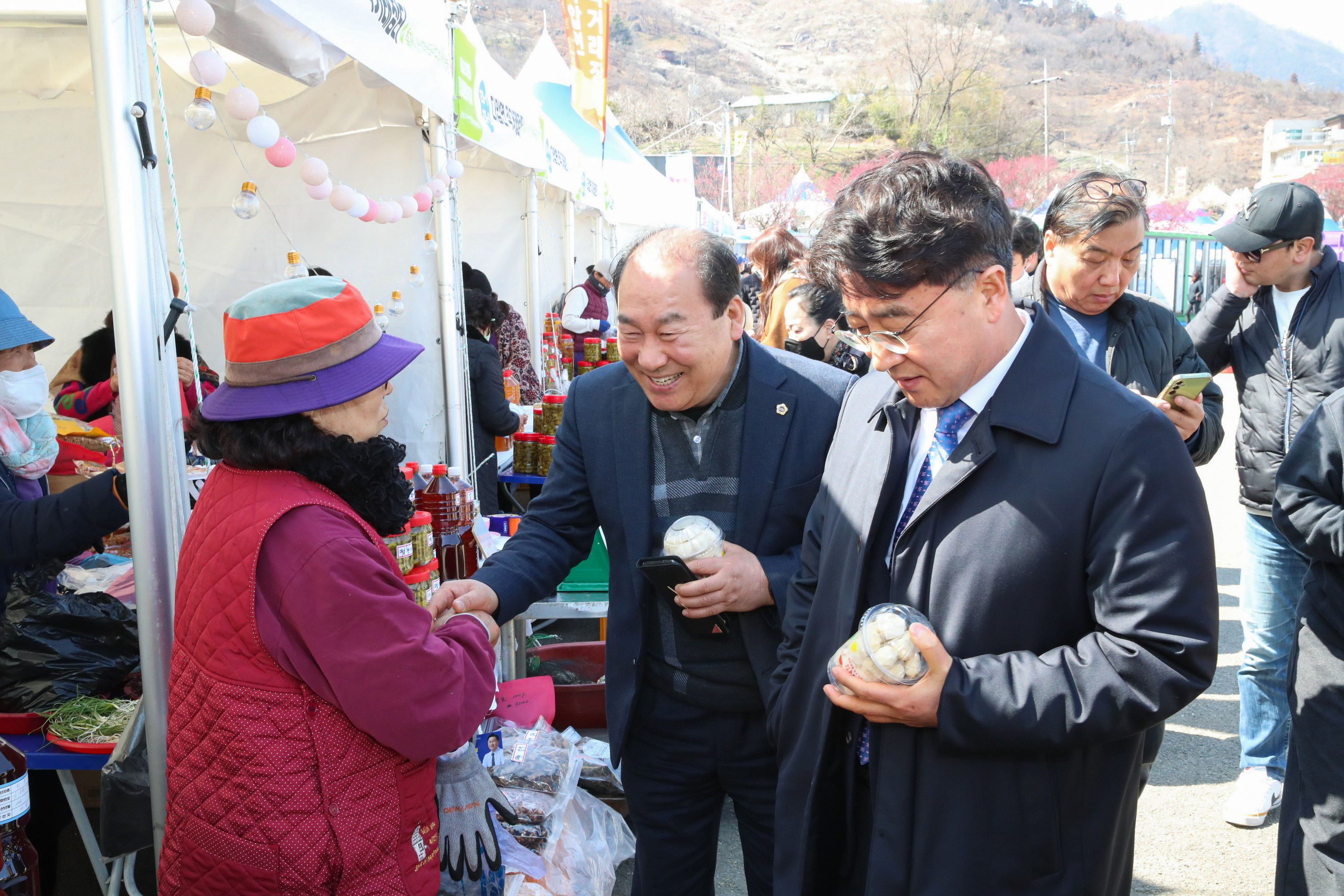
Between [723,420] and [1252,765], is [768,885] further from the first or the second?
[1252,765]

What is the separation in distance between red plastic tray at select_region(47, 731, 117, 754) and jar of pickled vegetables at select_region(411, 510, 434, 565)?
91cm

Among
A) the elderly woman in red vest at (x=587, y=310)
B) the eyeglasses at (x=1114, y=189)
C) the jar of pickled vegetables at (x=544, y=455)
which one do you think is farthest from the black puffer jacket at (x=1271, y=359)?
the elderly woman in red vest at (x=587, y=310)

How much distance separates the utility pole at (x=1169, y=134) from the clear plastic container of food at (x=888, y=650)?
211 feet

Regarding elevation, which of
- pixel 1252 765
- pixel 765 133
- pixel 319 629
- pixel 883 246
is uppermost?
pixel 765 133

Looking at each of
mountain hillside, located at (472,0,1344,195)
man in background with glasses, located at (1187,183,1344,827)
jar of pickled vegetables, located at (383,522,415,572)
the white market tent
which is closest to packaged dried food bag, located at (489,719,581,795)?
jar of pickled vegetables, located at (383,522,415,572)

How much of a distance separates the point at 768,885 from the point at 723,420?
1130 millimetres

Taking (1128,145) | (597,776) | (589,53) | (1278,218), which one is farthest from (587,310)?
(1128,145)

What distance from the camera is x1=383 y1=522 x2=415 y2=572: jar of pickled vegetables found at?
2.59 metres

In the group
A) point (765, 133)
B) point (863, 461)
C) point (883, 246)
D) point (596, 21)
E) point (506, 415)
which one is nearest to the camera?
point (883, 246)

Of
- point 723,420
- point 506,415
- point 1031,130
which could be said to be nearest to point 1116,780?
point 723,420

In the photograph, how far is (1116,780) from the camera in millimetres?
1396

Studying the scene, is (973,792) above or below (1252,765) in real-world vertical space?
above

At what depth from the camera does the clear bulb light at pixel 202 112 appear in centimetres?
256

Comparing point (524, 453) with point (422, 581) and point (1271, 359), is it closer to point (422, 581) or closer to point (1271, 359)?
point (422, 581)
